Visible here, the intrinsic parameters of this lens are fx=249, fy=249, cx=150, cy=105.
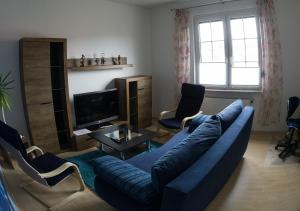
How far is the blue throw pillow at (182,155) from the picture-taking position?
69.0 inches

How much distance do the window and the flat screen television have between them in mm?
1885

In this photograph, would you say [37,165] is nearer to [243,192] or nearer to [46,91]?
[46,91]

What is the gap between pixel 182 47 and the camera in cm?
512

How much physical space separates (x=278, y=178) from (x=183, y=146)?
67.4 inches

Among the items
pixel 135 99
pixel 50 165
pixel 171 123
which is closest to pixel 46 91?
pixel 50 165

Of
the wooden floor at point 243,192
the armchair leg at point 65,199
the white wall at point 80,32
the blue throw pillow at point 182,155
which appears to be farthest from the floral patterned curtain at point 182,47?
the armchair leg at point 65,199

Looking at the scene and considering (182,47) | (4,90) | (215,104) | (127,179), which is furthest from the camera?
(182,47)

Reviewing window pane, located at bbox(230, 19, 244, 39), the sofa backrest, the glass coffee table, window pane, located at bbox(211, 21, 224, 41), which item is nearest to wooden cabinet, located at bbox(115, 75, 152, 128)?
the glass coffee table

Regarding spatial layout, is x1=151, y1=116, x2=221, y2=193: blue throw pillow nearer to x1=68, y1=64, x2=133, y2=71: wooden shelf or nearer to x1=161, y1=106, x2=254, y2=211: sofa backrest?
x1=161, y1=106, x2=254, y2=211: sofa backrest

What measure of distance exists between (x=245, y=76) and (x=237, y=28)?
906 millimetres

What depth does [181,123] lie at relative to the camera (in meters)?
4.16

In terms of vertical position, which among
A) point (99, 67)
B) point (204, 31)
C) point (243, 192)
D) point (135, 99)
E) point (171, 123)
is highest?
point (204, 31)

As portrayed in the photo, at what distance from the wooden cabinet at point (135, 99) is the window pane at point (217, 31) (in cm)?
156

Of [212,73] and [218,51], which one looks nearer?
[218,51]
